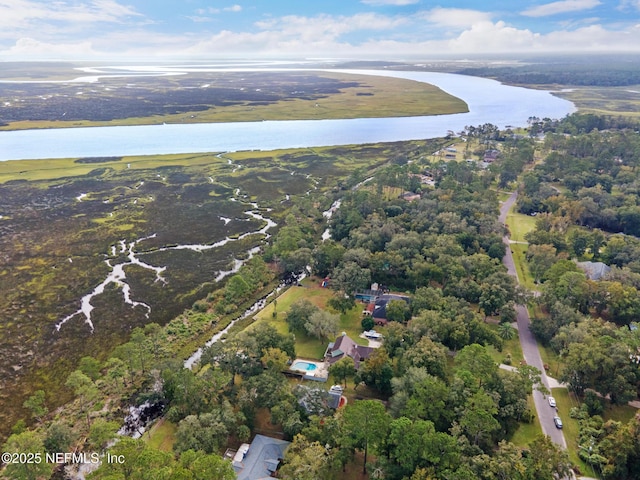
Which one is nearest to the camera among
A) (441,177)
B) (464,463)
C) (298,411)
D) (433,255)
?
(464,463)

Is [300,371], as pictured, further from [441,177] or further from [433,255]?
[441,177]

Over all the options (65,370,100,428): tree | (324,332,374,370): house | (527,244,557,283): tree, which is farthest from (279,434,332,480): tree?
(527,244,557,283): tree

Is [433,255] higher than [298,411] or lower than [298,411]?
higher

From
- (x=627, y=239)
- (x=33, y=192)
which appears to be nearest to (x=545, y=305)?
(x=627, y=239)

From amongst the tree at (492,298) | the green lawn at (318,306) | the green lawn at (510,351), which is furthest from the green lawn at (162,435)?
the tree at (492,298)

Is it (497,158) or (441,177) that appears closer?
(441,177)

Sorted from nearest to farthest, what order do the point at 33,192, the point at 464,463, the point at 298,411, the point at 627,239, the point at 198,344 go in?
the point at 464,463, the point at 298,411, the point at 198,344, the point at 627,239, the point at 33,192

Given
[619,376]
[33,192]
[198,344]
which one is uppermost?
[33,192]
